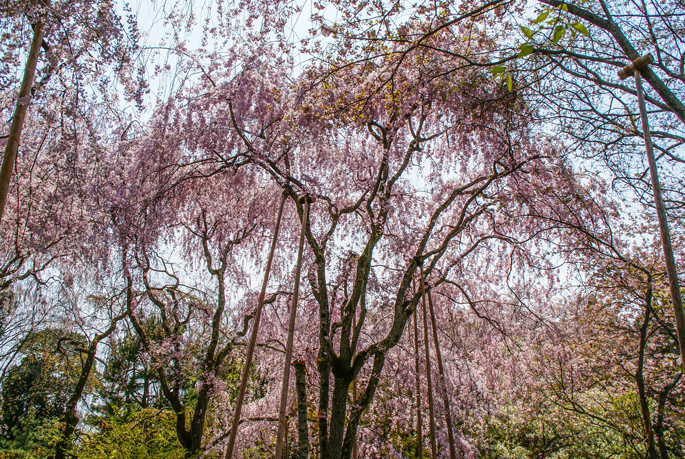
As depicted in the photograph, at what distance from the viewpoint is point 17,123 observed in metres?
1.49

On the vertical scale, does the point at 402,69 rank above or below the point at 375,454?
above

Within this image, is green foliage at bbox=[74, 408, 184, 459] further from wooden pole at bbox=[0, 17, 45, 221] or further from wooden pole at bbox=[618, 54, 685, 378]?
wooden pole at bbox=[618, 54, 685, 378]

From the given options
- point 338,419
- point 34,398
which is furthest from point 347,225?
point 34,398

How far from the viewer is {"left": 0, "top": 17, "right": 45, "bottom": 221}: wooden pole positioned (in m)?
1.37

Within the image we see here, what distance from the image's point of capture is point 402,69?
3875 millimetres

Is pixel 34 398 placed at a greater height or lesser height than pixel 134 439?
greater

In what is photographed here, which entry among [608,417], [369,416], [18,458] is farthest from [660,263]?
[18,458]

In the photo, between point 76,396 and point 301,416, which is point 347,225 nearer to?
point 301,416

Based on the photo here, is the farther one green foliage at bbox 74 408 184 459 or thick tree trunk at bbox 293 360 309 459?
green foliage at bbox 74 408 184 459

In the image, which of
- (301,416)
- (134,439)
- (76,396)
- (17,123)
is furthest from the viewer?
(76,396)

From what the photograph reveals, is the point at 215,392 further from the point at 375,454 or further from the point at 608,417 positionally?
the point at 608,417

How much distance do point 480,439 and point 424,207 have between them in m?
5.29

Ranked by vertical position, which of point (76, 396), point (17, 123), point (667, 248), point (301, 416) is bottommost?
point (301, 416)

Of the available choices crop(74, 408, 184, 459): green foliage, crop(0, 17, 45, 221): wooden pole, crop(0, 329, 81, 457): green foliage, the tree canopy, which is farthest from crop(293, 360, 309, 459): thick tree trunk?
crop(0, 329, 81, 457): green foliage
